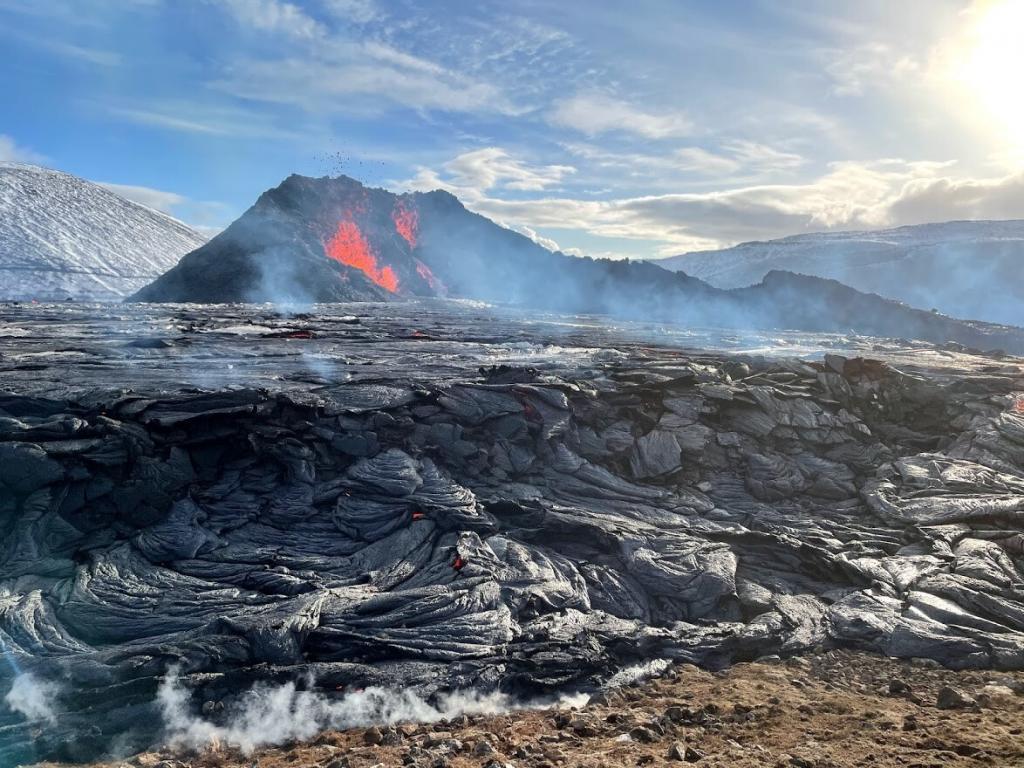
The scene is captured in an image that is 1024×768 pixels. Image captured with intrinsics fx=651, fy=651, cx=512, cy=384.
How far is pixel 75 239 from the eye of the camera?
433ft

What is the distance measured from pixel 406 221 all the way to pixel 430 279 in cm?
1830

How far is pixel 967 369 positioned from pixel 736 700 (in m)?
28.9

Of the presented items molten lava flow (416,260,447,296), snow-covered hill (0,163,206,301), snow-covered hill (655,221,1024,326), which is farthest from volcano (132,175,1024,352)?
snow-covered hill (655,221,1024,326)

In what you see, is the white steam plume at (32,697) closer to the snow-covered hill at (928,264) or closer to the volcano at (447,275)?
the volcano at (447,275)

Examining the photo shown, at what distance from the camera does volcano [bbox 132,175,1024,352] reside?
76.5 m

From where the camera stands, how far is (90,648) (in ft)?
31.1

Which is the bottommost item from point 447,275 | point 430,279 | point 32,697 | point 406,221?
point 32,697

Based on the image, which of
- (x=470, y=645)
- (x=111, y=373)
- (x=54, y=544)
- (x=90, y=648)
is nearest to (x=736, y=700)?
(x=470, y=645)

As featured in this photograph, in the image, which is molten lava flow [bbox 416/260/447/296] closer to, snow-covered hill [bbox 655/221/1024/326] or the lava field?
the lava field

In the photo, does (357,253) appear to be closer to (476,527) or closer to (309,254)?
(309,254)

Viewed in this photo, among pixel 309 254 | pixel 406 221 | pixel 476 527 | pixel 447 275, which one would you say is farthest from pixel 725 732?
pixel 406 221

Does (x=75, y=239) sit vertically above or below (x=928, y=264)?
below

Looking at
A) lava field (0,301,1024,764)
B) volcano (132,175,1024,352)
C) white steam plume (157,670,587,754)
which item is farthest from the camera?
volcano (132,175,1024,352)

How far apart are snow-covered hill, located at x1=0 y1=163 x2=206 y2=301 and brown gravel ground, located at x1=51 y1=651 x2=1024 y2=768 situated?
4216 inches
